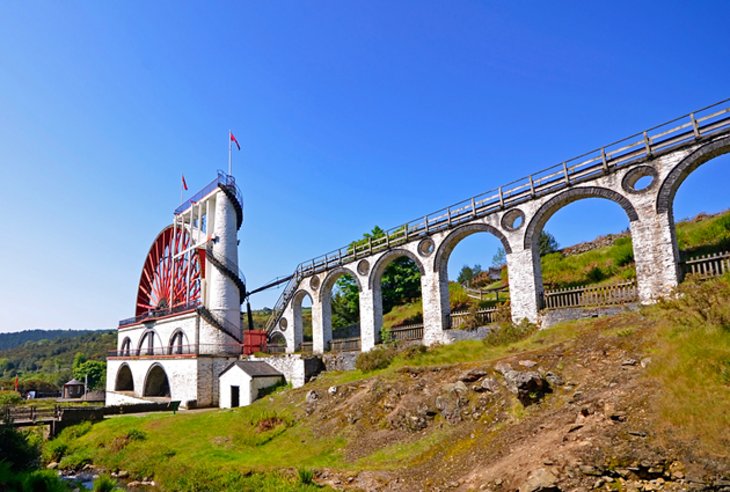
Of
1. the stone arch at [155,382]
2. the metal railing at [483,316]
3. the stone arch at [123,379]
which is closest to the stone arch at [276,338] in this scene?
the stone arch at [155,382]

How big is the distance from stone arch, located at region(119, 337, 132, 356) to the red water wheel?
370 cm

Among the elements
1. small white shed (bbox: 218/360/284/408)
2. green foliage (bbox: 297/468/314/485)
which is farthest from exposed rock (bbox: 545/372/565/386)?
small white shed (bbox: 218/360/284/408)

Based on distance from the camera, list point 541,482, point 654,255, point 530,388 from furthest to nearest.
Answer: point 654,255 < point 530,388 < point 541,482

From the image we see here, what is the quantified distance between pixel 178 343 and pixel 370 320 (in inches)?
661

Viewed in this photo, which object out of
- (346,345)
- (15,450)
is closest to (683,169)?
(346,345)

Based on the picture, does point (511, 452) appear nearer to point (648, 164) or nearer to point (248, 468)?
point (248, 468)

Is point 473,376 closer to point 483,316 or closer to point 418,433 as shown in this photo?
point 418,433

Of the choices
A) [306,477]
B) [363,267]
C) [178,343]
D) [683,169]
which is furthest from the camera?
[178,343]

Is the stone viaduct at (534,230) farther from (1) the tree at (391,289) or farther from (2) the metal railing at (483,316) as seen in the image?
(1) the tree at (391,289)

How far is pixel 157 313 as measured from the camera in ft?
142

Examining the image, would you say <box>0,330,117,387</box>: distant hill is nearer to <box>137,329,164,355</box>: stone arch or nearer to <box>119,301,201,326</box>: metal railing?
<box>119,301,201,326</box>: metal railing

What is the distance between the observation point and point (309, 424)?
17500 millimetres

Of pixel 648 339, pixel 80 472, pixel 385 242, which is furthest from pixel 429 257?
pixel 80 472

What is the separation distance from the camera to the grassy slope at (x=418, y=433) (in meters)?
9.15
